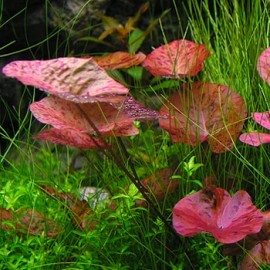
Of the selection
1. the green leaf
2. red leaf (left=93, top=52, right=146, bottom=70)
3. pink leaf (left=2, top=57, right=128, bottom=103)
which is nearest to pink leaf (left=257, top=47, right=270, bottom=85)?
red leaf (left=93, top=52, right=146, bottom=70)

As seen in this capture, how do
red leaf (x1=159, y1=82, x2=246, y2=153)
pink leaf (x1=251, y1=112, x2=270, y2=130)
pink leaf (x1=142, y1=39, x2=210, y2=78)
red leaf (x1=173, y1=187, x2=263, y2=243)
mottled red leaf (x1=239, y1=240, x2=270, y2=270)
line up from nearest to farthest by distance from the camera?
red leaf (x1=173, y1=187, x2=263, y2=243) < mottled red leaf (x1=239, y1=240, x2=270, y2=270) < pink leaf (x1=251, y1=112, x2=270, y2=130) < red leaf (x1=159, y1=82, x2=246, y2=153) < pink leaf (x1=142, y1=39, x2=210, y2=78)

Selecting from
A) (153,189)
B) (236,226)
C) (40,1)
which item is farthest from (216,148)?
(40,1)

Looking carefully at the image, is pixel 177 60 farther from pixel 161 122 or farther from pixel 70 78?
pixel 70 78

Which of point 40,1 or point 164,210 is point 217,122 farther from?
point 40,1

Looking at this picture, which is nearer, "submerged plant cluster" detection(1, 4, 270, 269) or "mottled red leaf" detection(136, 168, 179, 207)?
"submerged plant cluster" detection(1, 4, 270, 269)

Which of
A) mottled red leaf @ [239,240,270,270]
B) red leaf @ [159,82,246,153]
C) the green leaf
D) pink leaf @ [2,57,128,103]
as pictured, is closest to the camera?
pink leaf @ [2,57,128,103]

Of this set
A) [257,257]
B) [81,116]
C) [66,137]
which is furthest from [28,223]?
[257,257]

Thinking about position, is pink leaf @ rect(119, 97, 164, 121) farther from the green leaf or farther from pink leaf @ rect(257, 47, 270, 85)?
the green leaf

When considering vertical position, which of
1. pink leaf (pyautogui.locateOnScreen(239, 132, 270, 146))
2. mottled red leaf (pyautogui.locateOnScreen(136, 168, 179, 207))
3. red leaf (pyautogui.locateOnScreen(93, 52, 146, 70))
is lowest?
mottled red leaf (pyautogui.locateOnScreen(136, 168, 179, 207))
